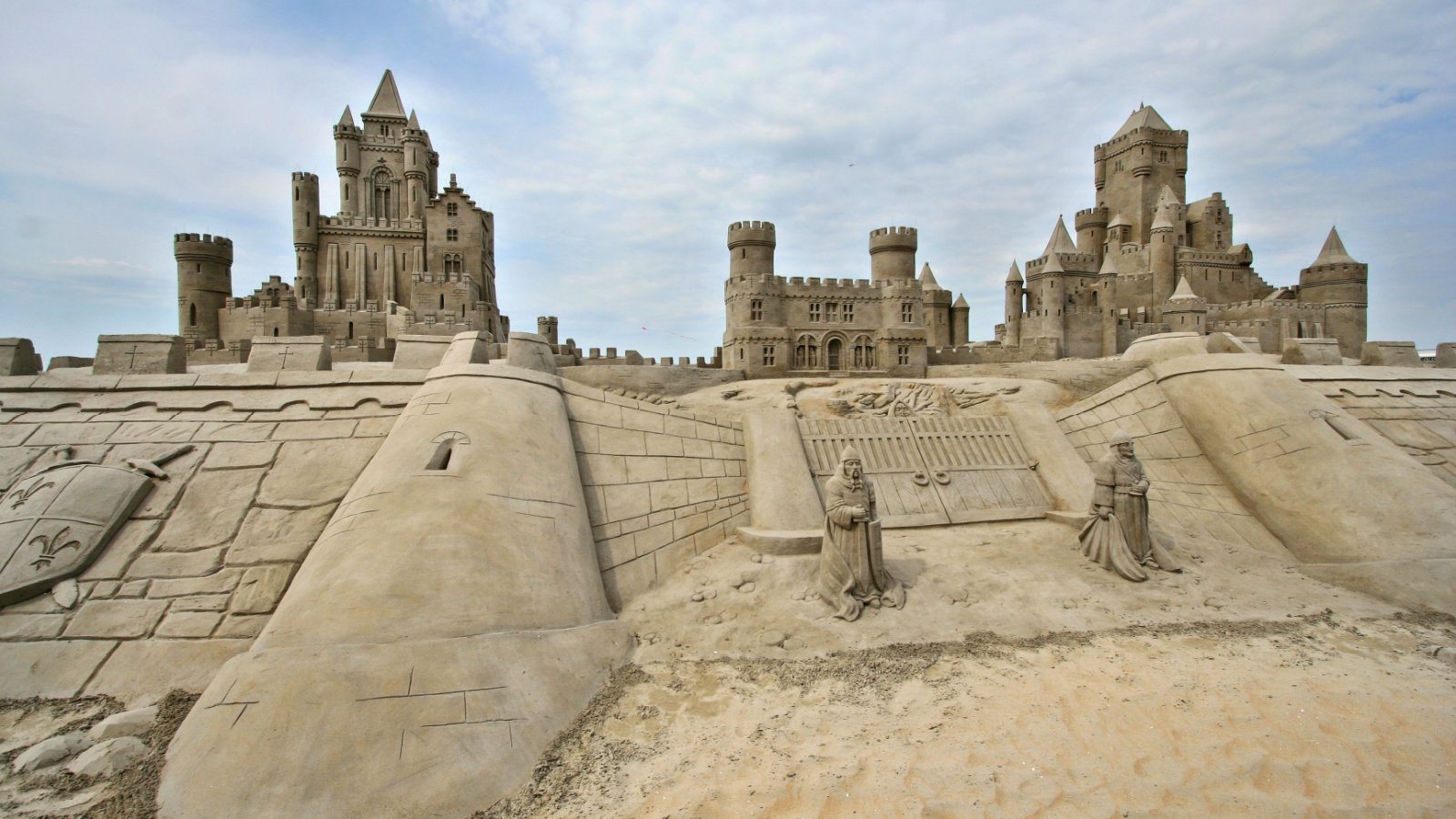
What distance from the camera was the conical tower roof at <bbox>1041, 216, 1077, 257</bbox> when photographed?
36500 mm

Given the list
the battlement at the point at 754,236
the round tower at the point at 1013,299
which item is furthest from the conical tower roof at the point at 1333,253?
the battlement at the point at 754,236

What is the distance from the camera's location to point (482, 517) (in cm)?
617

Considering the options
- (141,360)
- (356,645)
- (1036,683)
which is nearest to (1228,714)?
(1036,683)

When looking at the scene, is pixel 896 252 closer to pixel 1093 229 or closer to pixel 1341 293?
pixel 1093 229

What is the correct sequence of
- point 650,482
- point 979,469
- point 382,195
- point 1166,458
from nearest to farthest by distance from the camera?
1. point 650,482
2. point 979,469
3. point 1166,458
4. point 382,195

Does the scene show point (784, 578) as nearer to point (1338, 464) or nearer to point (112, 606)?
point (112, 606)

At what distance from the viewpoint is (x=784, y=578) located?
293 inches

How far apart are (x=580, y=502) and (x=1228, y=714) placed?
5713 mm

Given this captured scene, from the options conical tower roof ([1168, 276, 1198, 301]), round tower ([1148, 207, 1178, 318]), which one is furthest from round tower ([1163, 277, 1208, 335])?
round tower ([1148, 207, 1178, 318])

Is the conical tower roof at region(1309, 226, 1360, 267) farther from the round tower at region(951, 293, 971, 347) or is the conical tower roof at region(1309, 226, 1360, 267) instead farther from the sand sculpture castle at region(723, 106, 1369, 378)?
the round tower at region(951, 293, 971, 347)

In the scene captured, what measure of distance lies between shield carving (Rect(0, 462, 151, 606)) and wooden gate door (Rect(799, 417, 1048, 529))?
7.19 m

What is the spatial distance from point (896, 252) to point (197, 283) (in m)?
28.7

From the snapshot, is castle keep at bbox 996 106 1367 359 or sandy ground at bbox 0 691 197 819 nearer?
sandy ground at bbox 0 691 197 819

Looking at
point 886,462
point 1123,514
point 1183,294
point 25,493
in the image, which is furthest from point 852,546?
point 1183,294
